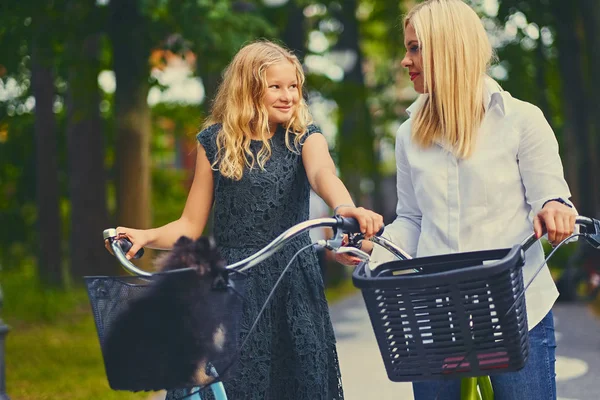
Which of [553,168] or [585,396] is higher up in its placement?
[553,168]

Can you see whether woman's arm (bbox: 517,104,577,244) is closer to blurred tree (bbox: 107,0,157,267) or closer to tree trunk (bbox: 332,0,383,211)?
blurred tree (bbox: 107,0,157,267)

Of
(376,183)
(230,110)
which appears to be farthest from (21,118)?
(230,110)

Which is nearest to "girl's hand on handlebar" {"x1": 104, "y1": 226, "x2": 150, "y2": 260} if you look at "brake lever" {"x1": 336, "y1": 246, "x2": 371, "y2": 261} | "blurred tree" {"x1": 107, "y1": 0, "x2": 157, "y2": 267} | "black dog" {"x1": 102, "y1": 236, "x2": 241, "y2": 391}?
"black dog" {"x1": 102, "y1": 236, "x2": 241, "y2": 391}

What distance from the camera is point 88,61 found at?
13422 millimetres

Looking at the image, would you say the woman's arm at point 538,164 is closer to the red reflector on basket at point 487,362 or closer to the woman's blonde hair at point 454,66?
the woman's blonde hair at point 454,66

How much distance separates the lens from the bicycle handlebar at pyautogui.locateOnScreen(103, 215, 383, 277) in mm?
2883

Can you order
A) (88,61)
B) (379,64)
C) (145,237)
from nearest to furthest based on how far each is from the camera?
(145,237) < (88,61) < (379,64)

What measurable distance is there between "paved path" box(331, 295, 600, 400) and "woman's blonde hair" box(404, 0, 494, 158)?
411 centimetres

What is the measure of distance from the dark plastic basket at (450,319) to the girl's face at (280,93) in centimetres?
122

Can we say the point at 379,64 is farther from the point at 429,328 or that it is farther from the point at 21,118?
the point at 429,328

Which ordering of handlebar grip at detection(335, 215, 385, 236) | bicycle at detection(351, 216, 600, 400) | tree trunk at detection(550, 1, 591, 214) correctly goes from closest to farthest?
bicycle at detection(351, 216, 600, 400), handlebar grip at detection(335, 215, 385, 236), tree trunk at detection(550, 1, 591, 214)

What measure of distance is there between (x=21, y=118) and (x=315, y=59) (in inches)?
193

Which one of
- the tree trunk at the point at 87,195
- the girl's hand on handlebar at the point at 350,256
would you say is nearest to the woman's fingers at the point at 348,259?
the girl's hand on handlebar at the point at 350,256

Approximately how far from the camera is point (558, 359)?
28.5ft
